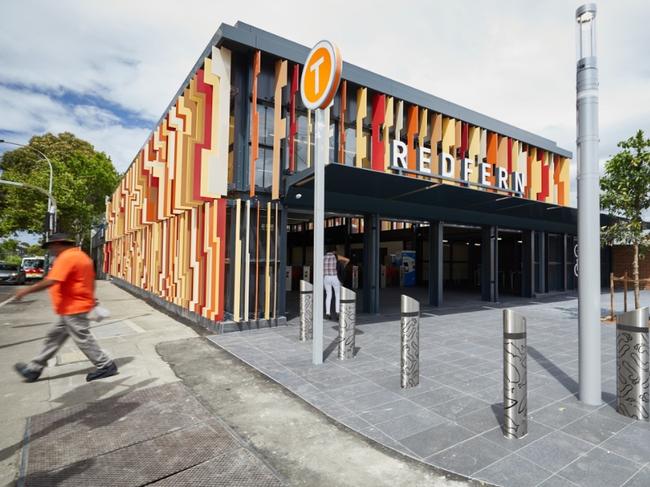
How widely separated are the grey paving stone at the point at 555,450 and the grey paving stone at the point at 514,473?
10cm

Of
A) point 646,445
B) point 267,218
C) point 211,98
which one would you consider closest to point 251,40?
point 211,98

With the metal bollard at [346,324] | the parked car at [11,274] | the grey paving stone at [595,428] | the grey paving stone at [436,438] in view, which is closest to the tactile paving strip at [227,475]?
the grey paving stone at [436,438]

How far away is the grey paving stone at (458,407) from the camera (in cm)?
391

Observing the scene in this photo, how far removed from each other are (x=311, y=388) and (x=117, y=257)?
22451mm

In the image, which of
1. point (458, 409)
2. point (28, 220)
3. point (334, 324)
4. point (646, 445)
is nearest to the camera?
point (646, 445)

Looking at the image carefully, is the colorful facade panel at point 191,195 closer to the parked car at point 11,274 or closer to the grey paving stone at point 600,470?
the grey paving stone at point 600,470

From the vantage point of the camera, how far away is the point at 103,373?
16.3 feet

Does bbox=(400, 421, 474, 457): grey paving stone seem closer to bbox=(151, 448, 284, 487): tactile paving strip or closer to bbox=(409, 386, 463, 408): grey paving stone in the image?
bbox=(409, 386, 463, 408): grey paving stone

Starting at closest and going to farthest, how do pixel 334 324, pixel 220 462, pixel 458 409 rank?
pixel 220 462 < pixel 458 409 < pixel 334 324

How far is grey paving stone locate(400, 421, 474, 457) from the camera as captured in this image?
3.18 m

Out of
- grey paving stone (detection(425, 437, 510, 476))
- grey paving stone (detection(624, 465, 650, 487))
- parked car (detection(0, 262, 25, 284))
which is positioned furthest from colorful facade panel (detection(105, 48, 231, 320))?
parked car (detection(0, 262, 25, 284))

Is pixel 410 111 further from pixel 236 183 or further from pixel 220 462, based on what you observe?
pixel 220 462

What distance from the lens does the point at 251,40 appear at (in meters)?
8.12

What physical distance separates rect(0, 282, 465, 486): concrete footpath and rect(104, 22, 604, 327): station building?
3285mm
